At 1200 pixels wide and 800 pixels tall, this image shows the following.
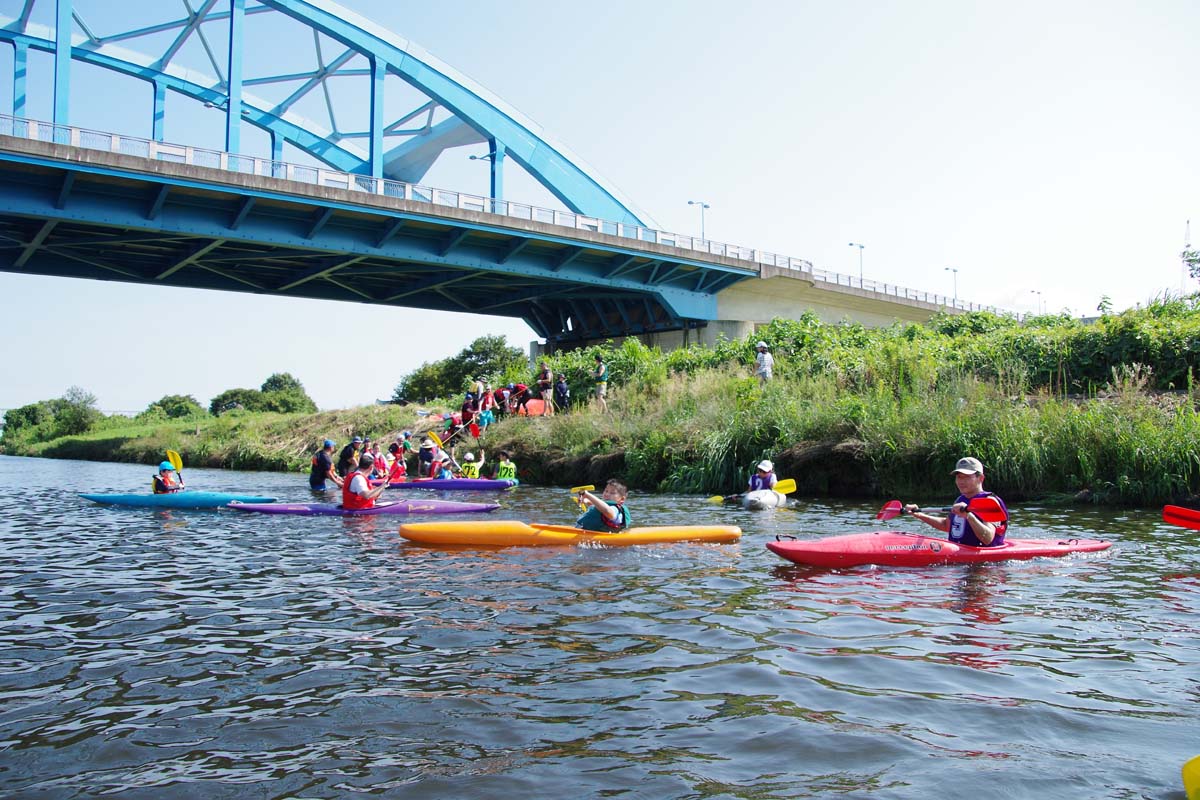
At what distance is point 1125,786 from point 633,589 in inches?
169

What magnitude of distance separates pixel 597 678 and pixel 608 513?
4934 mm

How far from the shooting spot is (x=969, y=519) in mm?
8148

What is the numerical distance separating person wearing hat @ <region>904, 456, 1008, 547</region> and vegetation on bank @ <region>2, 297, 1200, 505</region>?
5217mm

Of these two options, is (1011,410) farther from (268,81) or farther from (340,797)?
(268,81)

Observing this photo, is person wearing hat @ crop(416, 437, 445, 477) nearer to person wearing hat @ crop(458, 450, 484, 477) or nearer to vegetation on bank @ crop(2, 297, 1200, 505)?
person wearing hat @ crop(458, 450, 484, 477)

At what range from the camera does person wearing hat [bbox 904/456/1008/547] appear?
8.06m

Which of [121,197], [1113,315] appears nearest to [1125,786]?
[1113,315]

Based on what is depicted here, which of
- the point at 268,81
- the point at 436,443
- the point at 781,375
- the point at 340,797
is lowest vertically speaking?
the point at 340,797

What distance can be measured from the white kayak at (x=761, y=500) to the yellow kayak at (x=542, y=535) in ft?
10.1

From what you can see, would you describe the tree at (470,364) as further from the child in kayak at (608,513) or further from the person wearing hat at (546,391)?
the child in kayak at (608,513)

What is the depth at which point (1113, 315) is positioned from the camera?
16.6 m

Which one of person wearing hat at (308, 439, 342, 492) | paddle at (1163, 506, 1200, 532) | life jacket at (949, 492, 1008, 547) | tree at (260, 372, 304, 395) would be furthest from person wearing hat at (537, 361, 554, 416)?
tree at (260, 372, 304, 395)

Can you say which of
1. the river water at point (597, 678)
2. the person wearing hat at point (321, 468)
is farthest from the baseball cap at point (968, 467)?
the person wearing hat at point (321, 468)

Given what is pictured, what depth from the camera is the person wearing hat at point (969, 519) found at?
8062 mm
